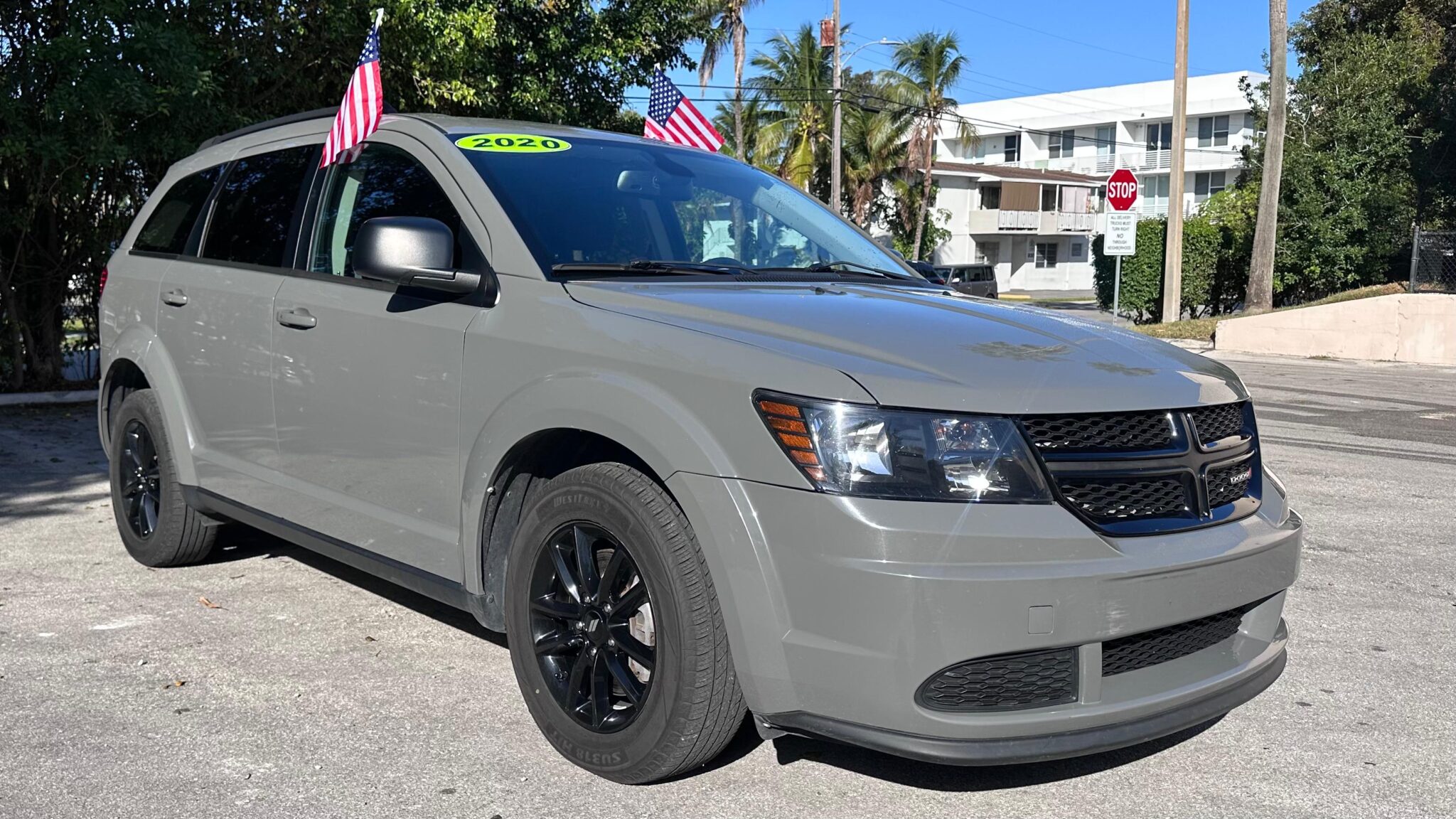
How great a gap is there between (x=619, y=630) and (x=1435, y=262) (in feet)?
74.9

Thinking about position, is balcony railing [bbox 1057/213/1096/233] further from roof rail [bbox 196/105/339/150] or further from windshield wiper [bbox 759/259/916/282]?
windshield wiper [bbox 759/259/916/282]

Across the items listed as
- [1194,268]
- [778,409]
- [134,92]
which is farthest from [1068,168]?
[778,409]

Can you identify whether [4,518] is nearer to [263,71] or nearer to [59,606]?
[59,606]

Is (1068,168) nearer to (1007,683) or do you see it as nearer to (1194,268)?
(1194,268)

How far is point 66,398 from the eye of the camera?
12.3 meters

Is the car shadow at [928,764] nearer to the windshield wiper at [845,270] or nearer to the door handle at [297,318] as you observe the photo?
the windshield wiper at [845,270]

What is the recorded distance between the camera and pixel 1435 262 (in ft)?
73.3

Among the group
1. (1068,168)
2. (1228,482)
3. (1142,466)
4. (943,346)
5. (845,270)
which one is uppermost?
(1068,168)

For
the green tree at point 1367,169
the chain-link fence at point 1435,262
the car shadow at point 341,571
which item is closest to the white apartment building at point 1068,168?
the green tree at point 1367,169

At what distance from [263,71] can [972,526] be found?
37.5 ft

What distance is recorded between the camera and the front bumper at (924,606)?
284 centimetres

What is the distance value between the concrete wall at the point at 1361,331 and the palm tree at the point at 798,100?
31462 millimetres

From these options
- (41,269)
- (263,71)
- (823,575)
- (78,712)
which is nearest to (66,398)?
(41,269)

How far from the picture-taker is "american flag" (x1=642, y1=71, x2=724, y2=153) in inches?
449
